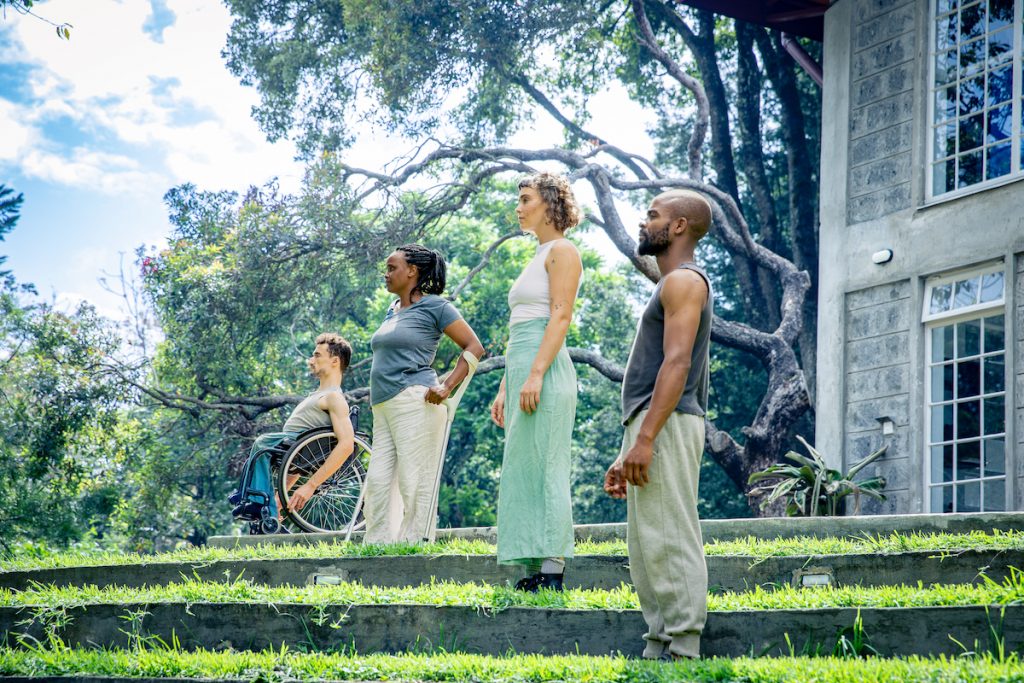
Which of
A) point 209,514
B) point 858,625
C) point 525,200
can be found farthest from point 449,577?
point 209,514

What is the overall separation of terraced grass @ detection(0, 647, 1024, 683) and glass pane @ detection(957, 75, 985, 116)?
372 inches

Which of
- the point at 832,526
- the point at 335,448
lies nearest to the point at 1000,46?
the point at 832,526

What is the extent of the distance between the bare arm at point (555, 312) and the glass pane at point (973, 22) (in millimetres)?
8439

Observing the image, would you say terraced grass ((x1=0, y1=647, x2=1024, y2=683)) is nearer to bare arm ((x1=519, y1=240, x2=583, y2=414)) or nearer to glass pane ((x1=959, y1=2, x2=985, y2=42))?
bare arm ((x1=519, y1=240, x2=583, y2=414))

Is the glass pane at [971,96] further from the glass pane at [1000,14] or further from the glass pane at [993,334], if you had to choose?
the glass pane at [993,334]

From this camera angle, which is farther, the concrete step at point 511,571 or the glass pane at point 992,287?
the glass pane at point 992,287

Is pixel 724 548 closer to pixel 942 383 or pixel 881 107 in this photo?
pixel 942 383

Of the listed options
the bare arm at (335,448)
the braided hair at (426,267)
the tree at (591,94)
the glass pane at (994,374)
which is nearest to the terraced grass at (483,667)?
the braided hair at (426,267)

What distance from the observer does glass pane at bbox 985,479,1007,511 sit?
1167 centimetres

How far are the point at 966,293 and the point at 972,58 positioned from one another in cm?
258

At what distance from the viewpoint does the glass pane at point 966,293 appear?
12203 millimetres

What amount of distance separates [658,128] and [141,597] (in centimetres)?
2461

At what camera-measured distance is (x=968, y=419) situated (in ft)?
39.8

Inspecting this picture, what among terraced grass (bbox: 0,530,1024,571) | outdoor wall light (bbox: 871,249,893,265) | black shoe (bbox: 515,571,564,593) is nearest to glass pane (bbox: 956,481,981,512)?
outdoor wall light (bbox: 871,249,893,265)
